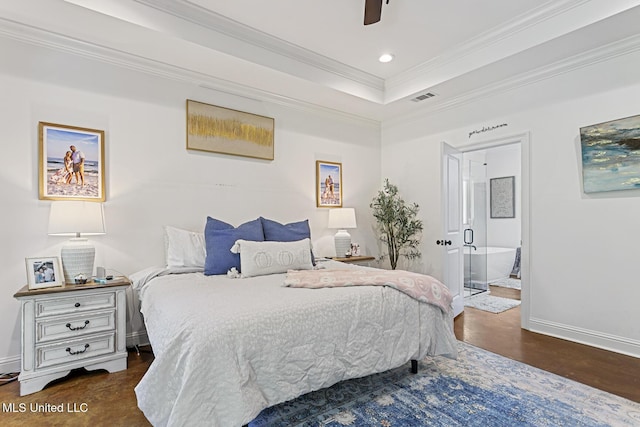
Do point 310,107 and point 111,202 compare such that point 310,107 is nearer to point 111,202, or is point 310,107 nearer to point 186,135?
point 186,135

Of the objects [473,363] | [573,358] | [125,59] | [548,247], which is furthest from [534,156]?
[125,59]

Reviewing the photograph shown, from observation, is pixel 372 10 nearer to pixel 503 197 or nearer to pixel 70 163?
pixel 70 163

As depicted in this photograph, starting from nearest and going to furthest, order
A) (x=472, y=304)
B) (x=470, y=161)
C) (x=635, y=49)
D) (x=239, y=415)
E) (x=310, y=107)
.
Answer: (x=239, y=415), (x=635, y=49), (x=310, y=107), (x=472, y=304), (x=470, y=161)

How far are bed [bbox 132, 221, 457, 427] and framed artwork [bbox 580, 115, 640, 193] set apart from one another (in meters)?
1.96

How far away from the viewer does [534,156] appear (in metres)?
3.45

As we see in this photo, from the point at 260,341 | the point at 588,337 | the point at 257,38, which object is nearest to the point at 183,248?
the point at 260,341

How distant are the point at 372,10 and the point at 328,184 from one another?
2440 millimetres

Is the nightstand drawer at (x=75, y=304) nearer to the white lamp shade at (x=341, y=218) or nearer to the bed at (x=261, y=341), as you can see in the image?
the bed at (x=261, y=341)

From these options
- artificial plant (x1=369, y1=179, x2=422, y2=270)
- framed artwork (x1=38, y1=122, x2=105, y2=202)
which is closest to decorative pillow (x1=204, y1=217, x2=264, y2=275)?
framed artwork (x1=38, y1=122, x2=105, y2=202)

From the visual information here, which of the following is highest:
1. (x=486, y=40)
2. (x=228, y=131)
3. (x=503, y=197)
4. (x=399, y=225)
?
(x=486, y=40)

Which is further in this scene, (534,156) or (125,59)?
(534,156)

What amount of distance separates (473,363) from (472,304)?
213cm

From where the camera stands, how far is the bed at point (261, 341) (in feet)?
4.84

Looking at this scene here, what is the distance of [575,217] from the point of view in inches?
125
